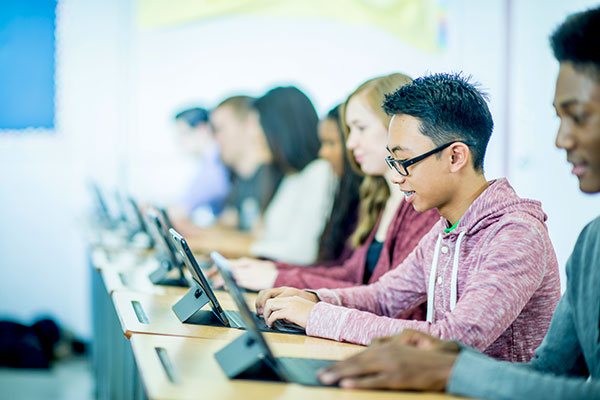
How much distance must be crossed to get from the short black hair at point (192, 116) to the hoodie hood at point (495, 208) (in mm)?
4074

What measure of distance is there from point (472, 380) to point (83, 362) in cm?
404

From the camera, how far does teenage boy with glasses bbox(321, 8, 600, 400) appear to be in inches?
40.8

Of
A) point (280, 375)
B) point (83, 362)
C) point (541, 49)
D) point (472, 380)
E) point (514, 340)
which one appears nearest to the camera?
point (472, 380)

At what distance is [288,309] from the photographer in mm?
1549

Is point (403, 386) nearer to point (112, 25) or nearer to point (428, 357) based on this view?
point (428, 357)

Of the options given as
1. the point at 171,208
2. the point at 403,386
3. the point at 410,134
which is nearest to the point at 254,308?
the point at 410,134

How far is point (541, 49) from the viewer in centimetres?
360

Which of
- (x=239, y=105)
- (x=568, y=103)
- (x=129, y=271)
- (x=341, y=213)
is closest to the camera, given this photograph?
(x=568, y=103)

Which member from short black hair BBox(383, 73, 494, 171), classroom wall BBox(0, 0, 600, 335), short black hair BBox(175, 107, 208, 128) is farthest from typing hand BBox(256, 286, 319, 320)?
short black hair BBox(175, 107, 208, 128)

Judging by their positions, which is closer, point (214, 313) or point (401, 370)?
point (401, 370)

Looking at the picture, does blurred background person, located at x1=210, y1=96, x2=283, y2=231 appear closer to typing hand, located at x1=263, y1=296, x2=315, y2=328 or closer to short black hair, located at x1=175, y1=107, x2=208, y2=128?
short black hair, located at x1=175, y1=107, x2=208, y2=128

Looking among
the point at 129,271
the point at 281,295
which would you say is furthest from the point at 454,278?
the point at 129,271

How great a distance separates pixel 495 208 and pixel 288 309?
50cm

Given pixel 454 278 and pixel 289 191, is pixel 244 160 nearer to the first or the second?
pixel 289 191
